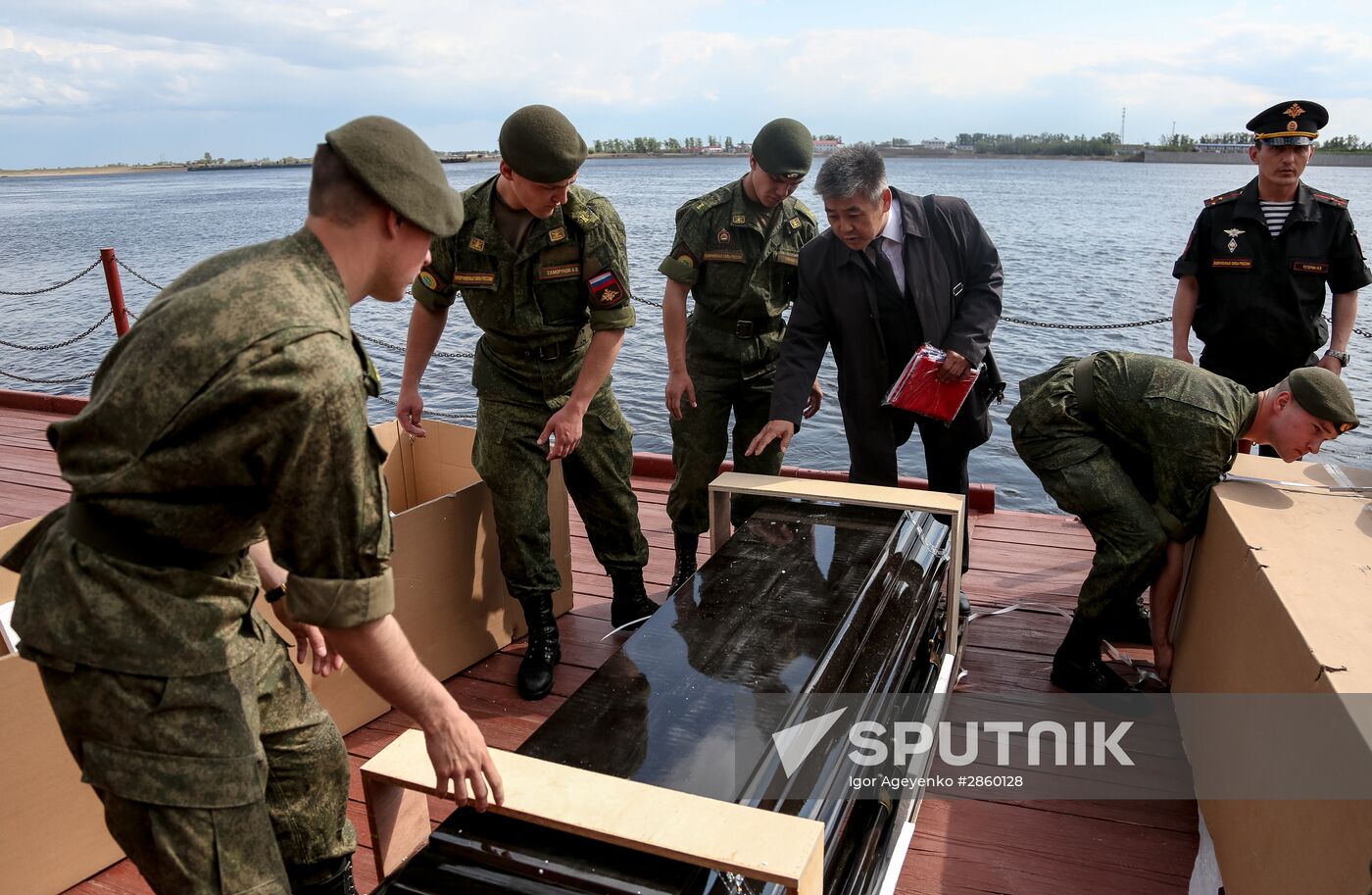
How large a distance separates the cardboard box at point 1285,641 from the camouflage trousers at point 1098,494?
142mm

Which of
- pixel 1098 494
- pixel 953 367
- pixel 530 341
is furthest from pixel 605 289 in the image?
pixel 1098 494

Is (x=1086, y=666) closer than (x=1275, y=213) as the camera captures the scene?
Yes

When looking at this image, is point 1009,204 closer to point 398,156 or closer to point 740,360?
point 740,360

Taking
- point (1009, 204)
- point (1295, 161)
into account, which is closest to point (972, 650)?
point (1295, 161)

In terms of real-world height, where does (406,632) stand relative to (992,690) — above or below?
above

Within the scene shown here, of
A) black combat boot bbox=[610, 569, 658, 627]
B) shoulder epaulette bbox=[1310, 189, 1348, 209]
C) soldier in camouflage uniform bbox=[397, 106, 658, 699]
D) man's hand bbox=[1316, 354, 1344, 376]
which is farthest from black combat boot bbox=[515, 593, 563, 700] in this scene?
Answer: shoulder epaulette bbox=[1310, 189, 1348, 209]

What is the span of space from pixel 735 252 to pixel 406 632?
5.19ft

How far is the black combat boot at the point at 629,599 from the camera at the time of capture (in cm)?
322

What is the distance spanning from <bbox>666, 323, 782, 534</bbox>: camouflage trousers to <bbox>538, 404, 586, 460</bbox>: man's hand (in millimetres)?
679

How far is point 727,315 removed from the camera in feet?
11.1

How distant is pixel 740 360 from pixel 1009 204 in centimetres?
3133
